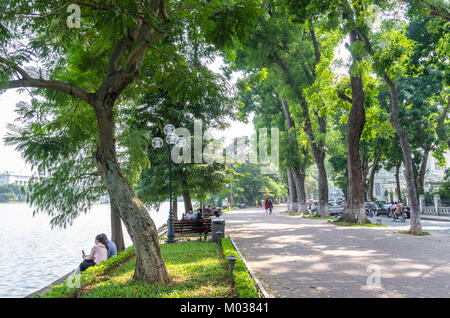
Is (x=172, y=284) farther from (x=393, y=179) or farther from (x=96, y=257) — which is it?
(x=393, y=179)

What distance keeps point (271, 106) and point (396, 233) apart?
20.5 m

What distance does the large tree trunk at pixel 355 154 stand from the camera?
18797mm

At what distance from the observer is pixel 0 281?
50.6ft

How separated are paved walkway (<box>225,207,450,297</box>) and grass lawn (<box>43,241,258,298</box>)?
95 centimetres

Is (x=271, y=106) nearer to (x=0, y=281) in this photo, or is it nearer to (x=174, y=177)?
(x=174, y=177)

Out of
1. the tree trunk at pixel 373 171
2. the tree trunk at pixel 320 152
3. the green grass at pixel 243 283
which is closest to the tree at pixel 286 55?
the tree trunk at pixel 320 152

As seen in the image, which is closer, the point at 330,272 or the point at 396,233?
the point at 330,272

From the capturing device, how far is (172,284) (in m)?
6.59

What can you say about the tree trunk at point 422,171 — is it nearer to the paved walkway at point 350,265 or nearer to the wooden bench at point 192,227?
the paved walkway at point 350,265

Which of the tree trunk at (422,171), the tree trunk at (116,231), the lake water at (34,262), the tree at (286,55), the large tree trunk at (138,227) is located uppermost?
the tree at (286,55)

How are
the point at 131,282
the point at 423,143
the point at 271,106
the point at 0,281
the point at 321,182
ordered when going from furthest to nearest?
the point at 271,106 < the point at 423,143 < the point at 321,182 < the point at 0,281 < the point at 131,282

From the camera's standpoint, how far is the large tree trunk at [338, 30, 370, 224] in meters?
18.8

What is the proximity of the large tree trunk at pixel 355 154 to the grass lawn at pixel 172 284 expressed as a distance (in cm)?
1225
